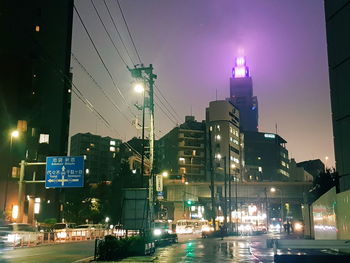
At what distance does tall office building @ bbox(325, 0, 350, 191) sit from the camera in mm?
17469

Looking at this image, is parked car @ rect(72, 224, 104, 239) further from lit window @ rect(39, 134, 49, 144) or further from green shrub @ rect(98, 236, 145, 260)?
green shrub @ rect(98, 236, 145, 260)

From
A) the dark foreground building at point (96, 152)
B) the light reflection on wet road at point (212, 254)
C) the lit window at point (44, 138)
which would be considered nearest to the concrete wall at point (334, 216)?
the light reflection on wet road at point (212, 254)

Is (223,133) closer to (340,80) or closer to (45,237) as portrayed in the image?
(45,237)

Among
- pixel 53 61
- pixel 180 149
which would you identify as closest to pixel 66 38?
pixel 53 61

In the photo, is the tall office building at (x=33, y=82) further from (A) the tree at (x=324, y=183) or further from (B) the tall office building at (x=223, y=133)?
(B) the tall office building at (x=223, y=133)

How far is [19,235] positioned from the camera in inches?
1452

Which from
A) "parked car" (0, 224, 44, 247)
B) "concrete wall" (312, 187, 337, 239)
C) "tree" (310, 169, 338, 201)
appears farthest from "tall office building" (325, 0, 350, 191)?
"tree" (310, 169, 338, 201)

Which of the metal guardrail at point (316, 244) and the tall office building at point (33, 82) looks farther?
the tall office building at point (33, 82)

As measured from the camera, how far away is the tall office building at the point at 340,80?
17469 millimetres

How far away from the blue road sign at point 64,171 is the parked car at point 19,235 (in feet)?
16.6

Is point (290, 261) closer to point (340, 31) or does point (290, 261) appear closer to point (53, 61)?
point (340, 31)

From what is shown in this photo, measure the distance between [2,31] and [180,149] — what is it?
244ft

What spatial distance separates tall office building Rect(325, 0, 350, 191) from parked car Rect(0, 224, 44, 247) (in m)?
27.0

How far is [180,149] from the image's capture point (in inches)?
5325
